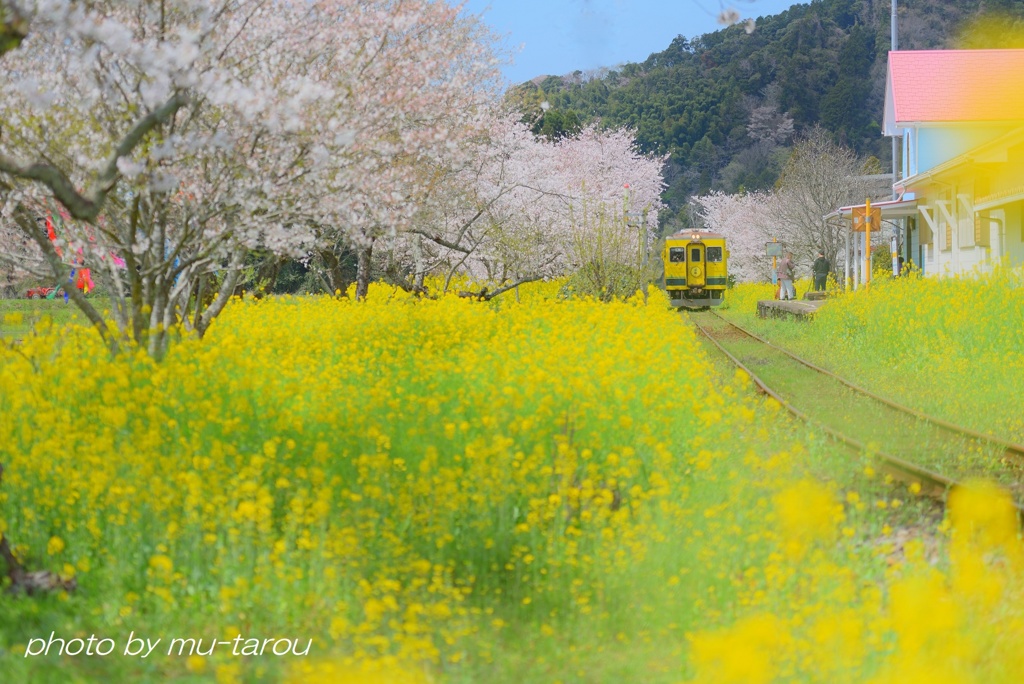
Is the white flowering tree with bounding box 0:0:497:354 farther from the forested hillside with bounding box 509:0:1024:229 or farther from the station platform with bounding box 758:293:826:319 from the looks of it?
the forested hillside with bounding box 509:0:1024:229

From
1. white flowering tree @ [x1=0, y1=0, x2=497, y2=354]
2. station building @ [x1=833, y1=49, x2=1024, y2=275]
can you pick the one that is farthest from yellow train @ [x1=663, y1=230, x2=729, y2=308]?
white flowering tree @ [x1=0, y1=0, x2=497, y2=354]

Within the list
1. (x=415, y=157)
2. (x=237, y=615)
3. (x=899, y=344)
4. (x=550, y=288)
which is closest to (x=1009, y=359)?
(x=899, y=344)

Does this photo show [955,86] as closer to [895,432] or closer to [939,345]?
[939,345]

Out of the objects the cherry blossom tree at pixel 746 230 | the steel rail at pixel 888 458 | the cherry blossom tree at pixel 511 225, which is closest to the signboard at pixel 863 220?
the cherry blossom tree at pixel 511 225

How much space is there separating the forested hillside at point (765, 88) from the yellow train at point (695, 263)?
39408mm

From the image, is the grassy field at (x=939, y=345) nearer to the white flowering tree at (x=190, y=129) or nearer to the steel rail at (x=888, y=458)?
the steel rail at (x=888, y=458)

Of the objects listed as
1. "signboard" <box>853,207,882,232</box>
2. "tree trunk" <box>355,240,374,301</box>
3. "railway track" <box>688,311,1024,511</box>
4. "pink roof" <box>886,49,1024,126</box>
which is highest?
"pink roof" <box>886,49,1024,126</box>

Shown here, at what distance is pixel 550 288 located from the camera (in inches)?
1056

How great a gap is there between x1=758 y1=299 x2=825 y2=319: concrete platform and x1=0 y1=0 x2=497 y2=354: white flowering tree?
15696 millimetres

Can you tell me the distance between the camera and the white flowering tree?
685cm

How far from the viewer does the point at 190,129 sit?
7.62 m

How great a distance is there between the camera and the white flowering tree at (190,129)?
6852 mm

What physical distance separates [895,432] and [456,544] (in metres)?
5.39

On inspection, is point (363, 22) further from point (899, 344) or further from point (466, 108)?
point (899, 344)
